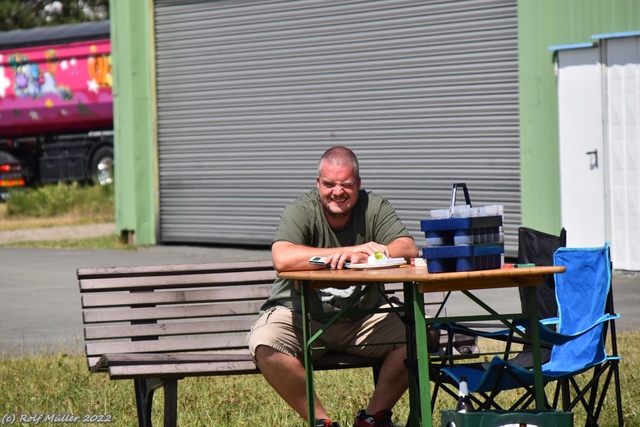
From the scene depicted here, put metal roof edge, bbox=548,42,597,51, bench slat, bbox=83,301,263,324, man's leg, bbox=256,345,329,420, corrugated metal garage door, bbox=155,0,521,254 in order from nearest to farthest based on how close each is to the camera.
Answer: man's leg, bbox=256,345,329,420 < bench slat, bbox=83,301,263,324 < metal roof edge, bbox=548,42,597,51 < corrugated metal garage door, bbox=155,0,521,254

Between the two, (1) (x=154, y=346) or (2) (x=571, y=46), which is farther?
(2) (x=571, y=46)

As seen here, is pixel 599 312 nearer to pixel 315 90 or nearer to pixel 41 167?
pixel 315 90

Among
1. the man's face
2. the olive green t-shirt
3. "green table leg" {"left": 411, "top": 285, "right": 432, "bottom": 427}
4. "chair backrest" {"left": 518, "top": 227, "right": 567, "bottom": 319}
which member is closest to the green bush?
"chair backrest" {"left": 518, "top": 227, "right": 567, "bottom": 319}

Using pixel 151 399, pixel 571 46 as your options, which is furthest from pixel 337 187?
pixel 571 46

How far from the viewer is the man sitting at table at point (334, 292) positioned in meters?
5.40

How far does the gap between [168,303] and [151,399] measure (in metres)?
0.60

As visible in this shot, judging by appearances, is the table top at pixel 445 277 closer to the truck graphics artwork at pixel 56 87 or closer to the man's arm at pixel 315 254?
the man's arm at pixel 315 254

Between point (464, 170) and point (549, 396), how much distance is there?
712 cm

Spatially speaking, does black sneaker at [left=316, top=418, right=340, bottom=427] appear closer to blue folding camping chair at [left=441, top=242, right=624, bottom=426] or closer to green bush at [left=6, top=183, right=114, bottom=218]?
blue folding camping chair at [left=441, top=242, right=624, bottom=426]

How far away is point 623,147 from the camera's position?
474 inches

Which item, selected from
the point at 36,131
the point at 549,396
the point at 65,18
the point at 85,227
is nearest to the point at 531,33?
the point at 549,396

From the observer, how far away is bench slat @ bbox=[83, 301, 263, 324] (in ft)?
19.6

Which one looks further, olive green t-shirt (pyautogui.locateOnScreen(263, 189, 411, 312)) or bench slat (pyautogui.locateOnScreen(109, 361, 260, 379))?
olive green t-shirt (pyautogui.locateOnScreen(263, 189, 411, 312))

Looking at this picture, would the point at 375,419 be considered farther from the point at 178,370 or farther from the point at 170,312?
the point at 170,312
